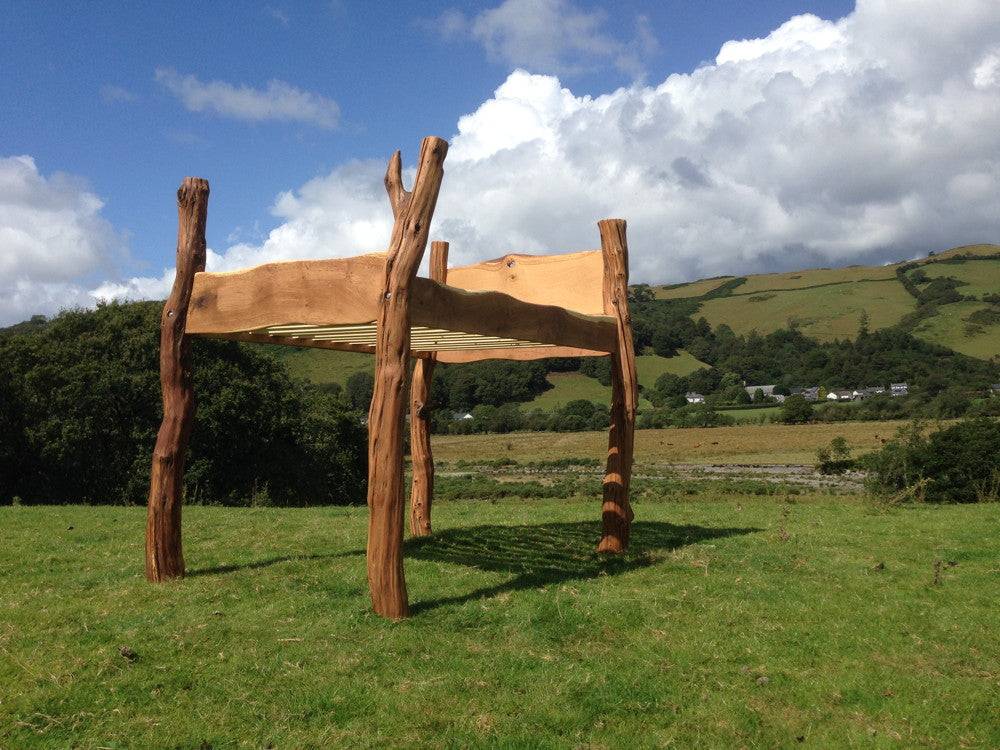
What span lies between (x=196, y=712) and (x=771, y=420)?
208ft

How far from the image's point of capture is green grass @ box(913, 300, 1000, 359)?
82.4 m

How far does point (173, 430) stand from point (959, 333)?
93.8 metres

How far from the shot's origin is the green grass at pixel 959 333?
82438 mm

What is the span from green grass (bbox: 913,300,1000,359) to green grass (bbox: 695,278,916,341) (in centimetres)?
482

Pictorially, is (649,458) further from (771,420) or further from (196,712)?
(196,712)

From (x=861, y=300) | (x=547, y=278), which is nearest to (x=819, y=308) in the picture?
(x=861, y=300)

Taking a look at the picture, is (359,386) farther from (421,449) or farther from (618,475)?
(618,475)

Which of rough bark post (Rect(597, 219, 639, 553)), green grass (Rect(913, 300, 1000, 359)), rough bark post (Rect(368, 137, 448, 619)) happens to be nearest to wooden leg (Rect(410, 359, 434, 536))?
rough bark post (Rect(597, 219, 639, 553))

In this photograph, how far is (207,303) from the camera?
7.16 metres

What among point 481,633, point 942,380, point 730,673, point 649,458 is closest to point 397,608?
point 481,633

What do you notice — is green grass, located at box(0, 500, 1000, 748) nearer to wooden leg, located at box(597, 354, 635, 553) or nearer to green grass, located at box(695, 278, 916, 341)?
wooden leg, located at box(597, 354, 635, 553)

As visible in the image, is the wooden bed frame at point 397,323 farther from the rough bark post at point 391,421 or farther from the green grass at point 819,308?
the green grass at point 819,308

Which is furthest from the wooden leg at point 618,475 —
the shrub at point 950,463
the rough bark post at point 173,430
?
the shrub at point 950,463

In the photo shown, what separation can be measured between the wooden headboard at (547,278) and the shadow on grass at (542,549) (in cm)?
260
